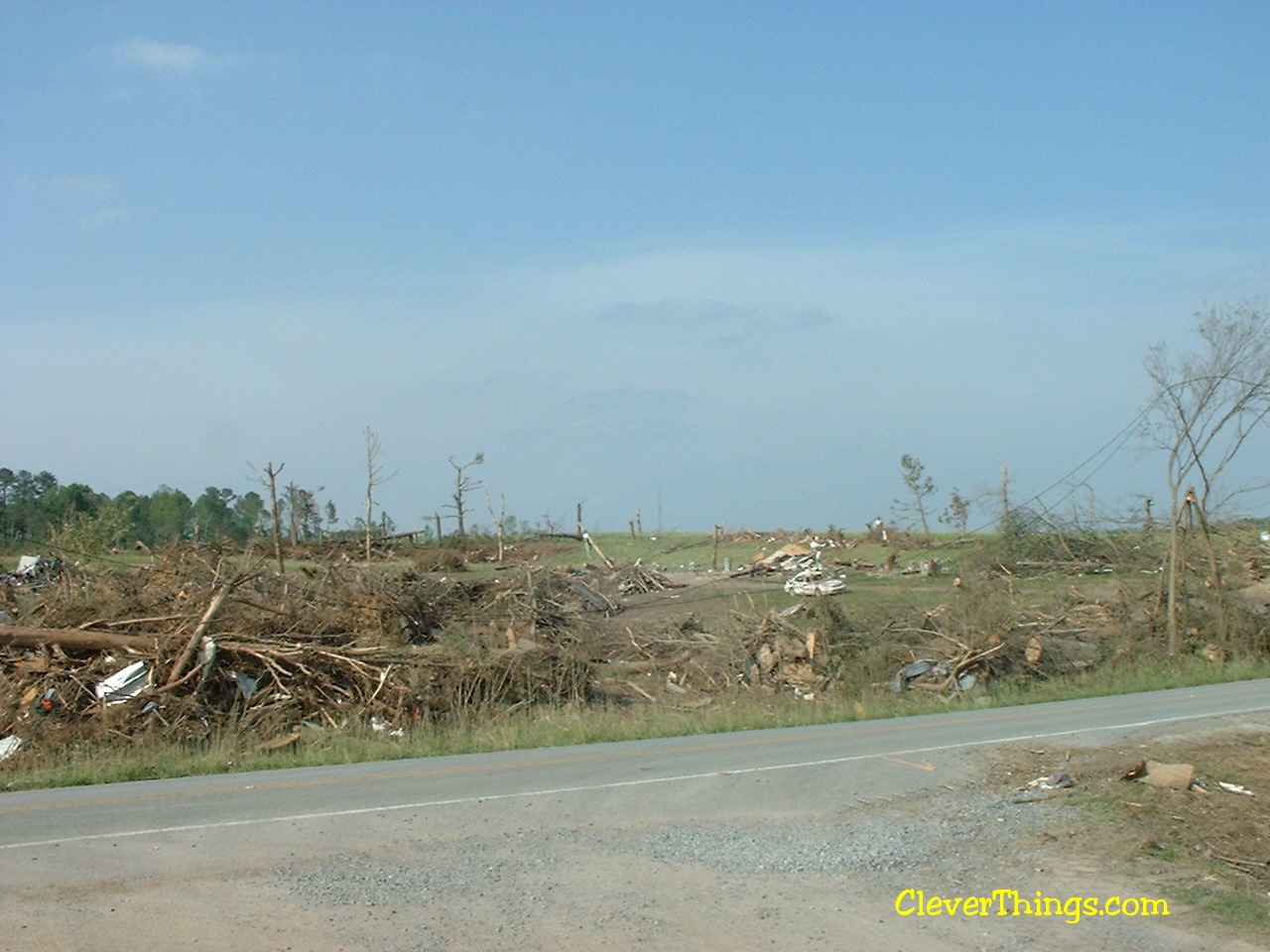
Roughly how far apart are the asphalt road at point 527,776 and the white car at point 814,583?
2266 cm

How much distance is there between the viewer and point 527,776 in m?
12.5

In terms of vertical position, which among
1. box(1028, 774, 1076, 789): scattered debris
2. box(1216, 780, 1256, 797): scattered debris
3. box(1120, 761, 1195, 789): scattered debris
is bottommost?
box(1216, 780, 1256, 797): scattered debris

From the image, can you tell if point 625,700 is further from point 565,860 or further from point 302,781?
point 565,860

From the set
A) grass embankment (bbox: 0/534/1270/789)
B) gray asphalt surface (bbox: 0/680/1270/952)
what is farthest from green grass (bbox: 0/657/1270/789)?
gray asphalt surface (bbox: 0/680/1270/952)

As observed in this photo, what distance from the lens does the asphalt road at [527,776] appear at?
1033cm

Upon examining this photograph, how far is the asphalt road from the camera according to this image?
10328 millimetres

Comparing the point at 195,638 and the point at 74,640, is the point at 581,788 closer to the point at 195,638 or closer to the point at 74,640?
the point at 195,638

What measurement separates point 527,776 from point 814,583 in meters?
30.4

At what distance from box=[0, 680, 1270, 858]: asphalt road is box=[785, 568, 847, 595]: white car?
22.7 metres

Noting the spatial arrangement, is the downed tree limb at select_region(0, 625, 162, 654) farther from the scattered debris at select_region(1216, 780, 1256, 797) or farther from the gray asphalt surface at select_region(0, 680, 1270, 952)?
the scattered debris at select_region(1216, 780, 1256, 797)

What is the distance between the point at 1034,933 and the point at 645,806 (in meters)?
4.13

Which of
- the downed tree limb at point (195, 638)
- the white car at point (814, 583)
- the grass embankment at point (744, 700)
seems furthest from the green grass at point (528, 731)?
the white car at point (814, 583)

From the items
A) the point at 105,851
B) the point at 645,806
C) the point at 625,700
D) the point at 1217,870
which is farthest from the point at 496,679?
the point at 1217,870

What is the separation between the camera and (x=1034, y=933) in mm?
7406
